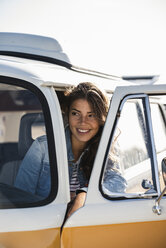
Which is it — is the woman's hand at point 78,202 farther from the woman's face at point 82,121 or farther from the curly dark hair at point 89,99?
the woman's face at point 82,121

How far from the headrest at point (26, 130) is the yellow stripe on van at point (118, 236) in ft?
1.95

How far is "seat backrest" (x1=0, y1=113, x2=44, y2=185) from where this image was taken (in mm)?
2262

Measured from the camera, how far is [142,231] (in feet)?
7.12

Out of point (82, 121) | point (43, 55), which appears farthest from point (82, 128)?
point (43, 55)

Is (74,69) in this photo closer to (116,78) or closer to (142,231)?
(116,78)

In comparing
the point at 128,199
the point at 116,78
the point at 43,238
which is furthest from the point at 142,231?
the point at 116,78

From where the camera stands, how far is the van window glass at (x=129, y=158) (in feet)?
7.27

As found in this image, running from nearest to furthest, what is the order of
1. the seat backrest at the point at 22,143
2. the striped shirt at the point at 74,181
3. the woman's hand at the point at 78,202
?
1. the woman's hand at the point at 78,202
2. the seat backrest at the point at 22,143
3. the striped shirt at the point at 74,181

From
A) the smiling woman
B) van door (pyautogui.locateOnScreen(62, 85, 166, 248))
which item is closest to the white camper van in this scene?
van door (pyautogui.locateOnScreen(62, 85, 166, 248))

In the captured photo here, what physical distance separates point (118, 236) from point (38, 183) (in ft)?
1.89

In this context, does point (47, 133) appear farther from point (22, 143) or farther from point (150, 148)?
point (150, 148)

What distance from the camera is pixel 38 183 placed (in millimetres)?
2264

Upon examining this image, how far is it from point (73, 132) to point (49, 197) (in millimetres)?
627

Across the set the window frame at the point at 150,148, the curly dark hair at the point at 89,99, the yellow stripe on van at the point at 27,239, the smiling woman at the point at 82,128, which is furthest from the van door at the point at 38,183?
the curly dark hair at the point at 89,99
